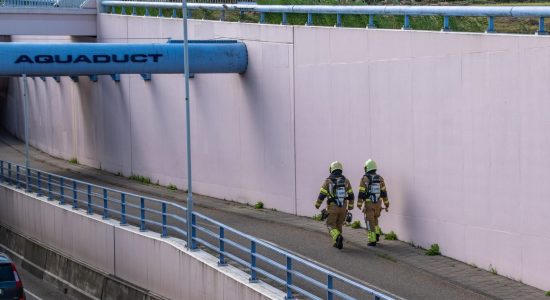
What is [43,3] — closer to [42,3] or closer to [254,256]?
[42,3]

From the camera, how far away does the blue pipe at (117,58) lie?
2528 cm

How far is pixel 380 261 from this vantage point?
56.9 feet

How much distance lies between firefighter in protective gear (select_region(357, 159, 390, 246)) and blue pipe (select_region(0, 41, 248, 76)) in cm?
760

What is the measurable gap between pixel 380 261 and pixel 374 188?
1.78 metres

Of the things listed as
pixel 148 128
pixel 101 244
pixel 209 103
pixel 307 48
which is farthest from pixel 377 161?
pixel 148 128

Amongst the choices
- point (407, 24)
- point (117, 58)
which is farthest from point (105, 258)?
point (407, 24)

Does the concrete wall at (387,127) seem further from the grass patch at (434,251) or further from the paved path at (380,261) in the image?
the paved path at (380,261)

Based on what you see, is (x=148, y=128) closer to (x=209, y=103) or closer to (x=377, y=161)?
(x=209, y=103)

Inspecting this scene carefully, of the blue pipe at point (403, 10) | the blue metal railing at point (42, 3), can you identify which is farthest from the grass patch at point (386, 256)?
the blue metal railing at point (42, 3)

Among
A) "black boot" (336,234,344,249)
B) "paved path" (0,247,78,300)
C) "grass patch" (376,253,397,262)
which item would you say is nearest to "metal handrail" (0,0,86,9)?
"paved path" (0,247,78,300)

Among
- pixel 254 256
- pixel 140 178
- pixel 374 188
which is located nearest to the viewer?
pixel 254 256

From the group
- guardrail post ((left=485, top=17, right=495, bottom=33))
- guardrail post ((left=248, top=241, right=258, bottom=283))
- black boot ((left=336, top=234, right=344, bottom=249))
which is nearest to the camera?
guardrail post ((left=248, top=241, right=258, bottom=283))

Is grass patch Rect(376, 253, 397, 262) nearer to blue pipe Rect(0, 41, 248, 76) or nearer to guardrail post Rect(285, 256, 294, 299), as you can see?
guardrail post Rect(285, 256, 294, 299)

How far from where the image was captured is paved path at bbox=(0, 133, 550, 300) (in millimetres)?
15109
